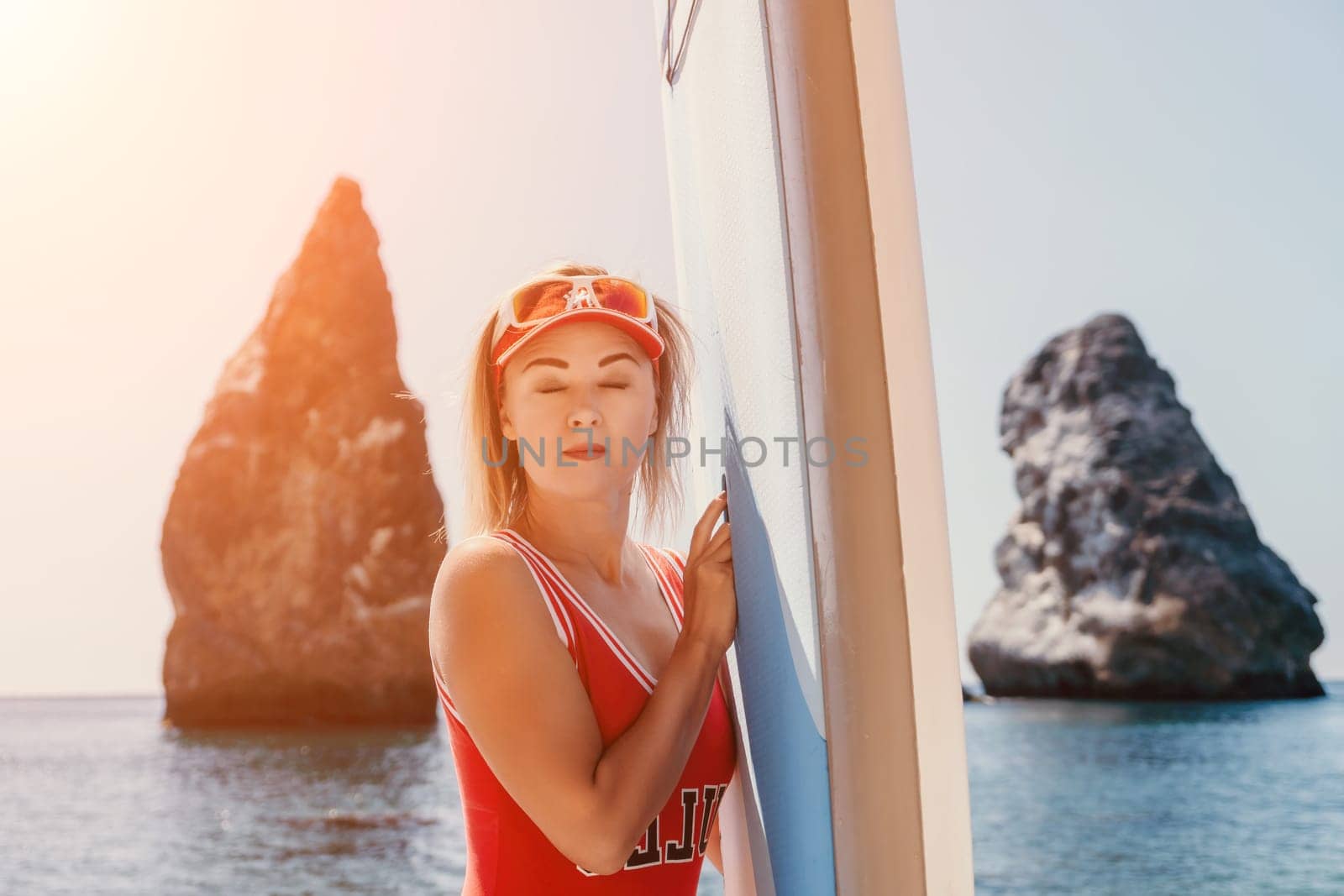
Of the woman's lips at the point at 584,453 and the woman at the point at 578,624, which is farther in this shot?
the woman's lips at the point at 584,453

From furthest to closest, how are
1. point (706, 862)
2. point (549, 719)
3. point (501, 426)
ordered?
point (706, 862), point (501, 426), point (549, 719)

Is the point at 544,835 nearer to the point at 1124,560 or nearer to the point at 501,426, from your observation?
the point at 501,426

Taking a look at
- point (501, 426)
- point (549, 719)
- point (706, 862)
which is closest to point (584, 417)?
point (501, 426)

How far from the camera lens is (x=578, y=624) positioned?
840mm

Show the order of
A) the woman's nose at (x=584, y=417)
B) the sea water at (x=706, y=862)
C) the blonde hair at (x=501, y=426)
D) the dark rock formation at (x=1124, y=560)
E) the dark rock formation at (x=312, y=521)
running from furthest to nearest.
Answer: the dark rock formation at (x=312, y=521) < the dark rock formation at (x=1124, y=560) < the sea water at (x=706, y=862) < the blonde hair at (x=501, y=426) < the woman's nose at (x=584, y=417)

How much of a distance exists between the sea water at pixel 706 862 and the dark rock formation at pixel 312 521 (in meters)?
1.55

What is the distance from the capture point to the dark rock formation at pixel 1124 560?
31516 millimetres

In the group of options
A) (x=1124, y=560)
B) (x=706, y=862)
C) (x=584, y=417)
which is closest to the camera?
(x=584, y=417)

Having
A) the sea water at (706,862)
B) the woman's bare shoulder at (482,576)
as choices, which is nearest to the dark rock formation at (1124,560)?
the sea water at (706,862)

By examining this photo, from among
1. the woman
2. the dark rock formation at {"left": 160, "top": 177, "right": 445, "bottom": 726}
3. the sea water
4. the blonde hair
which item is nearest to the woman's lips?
the woman

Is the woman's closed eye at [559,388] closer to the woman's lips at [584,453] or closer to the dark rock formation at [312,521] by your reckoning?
the woman's lips at [584,453]

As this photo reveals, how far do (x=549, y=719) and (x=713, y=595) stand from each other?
0.17 metres

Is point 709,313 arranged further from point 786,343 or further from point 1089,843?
point 1089,843

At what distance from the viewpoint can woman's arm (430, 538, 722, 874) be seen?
0.74 m
